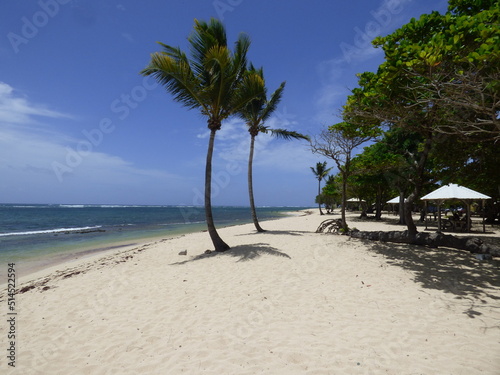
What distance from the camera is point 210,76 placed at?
9164 millimetres

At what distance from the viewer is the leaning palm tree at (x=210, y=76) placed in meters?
8.68

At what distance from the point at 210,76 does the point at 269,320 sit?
27.3 feet

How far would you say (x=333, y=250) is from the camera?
9.11m

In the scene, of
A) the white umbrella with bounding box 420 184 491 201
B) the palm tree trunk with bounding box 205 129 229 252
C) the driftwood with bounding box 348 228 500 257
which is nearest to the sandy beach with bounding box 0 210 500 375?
the driftwood with bounding box 348 228 500 257

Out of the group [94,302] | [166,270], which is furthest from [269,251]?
[94,302]

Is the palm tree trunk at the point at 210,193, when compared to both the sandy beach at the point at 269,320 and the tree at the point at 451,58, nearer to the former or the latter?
the sandy beach at the point at 269,320

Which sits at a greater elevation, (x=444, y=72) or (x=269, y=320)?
(x=444, y=72)

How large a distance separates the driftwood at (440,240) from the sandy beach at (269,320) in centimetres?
102

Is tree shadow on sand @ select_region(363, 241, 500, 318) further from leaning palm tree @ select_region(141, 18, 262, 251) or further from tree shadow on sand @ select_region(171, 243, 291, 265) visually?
leaning palm tree @ select_region(141, 18, 262, 251)

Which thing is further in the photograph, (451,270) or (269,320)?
(451,270)

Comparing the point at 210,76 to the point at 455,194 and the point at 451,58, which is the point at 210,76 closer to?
the point at 451,58

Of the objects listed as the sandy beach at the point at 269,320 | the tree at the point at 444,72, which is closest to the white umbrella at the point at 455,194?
the tree at the point at 444,72

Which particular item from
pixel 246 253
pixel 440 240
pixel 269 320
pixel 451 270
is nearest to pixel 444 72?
pixel 451 270

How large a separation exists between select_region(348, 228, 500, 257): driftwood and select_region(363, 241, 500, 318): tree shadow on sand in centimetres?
28
